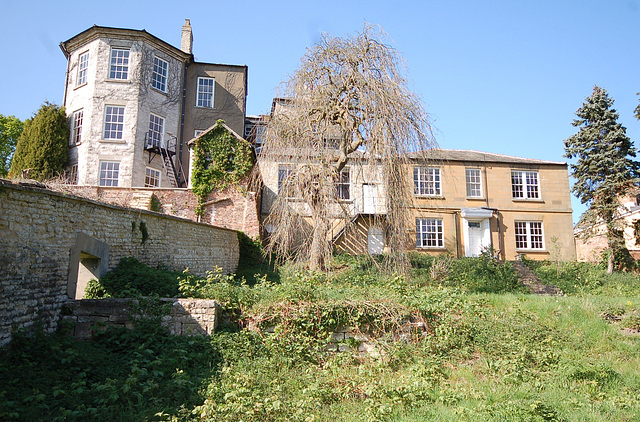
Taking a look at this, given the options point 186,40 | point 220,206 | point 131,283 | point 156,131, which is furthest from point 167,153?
point 131,283

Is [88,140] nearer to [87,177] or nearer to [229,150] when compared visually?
[87,177]

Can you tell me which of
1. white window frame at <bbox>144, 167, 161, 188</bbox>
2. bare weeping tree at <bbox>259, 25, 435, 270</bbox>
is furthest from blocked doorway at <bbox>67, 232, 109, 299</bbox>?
white window frame at <bbox>144, 167, 161, 188</bbox>

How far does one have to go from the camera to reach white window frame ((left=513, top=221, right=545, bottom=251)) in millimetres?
22578

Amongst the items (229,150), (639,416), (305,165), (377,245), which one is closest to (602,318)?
(639,416)

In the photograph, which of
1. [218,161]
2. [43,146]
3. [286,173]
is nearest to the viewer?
[286,173]

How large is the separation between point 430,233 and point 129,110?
56.2 feet

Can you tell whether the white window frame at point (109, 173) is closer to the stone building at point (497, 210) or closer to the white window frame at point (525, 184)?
the stone building at point (497, 210)

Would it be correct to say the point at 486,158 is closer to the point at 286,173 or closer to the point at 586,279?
the point at 586,279

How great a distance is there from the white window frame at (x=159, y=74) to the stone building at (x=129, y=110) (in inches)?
2.0

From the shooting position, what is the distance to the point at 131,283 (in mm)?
8984

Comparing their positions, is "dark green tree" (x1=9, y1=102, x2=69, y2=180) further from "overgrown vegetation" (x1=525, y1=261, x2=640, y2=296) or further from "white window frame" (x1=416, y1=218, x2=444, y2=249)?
"overgrown vegetation" (x1=525, y1=261, x2=640, y2=296)

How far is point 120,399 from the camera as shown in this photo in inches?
219

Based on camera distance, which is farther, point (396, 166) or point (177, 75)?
point (177, 75)

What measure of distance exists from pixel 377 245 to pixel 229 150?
893 cm
